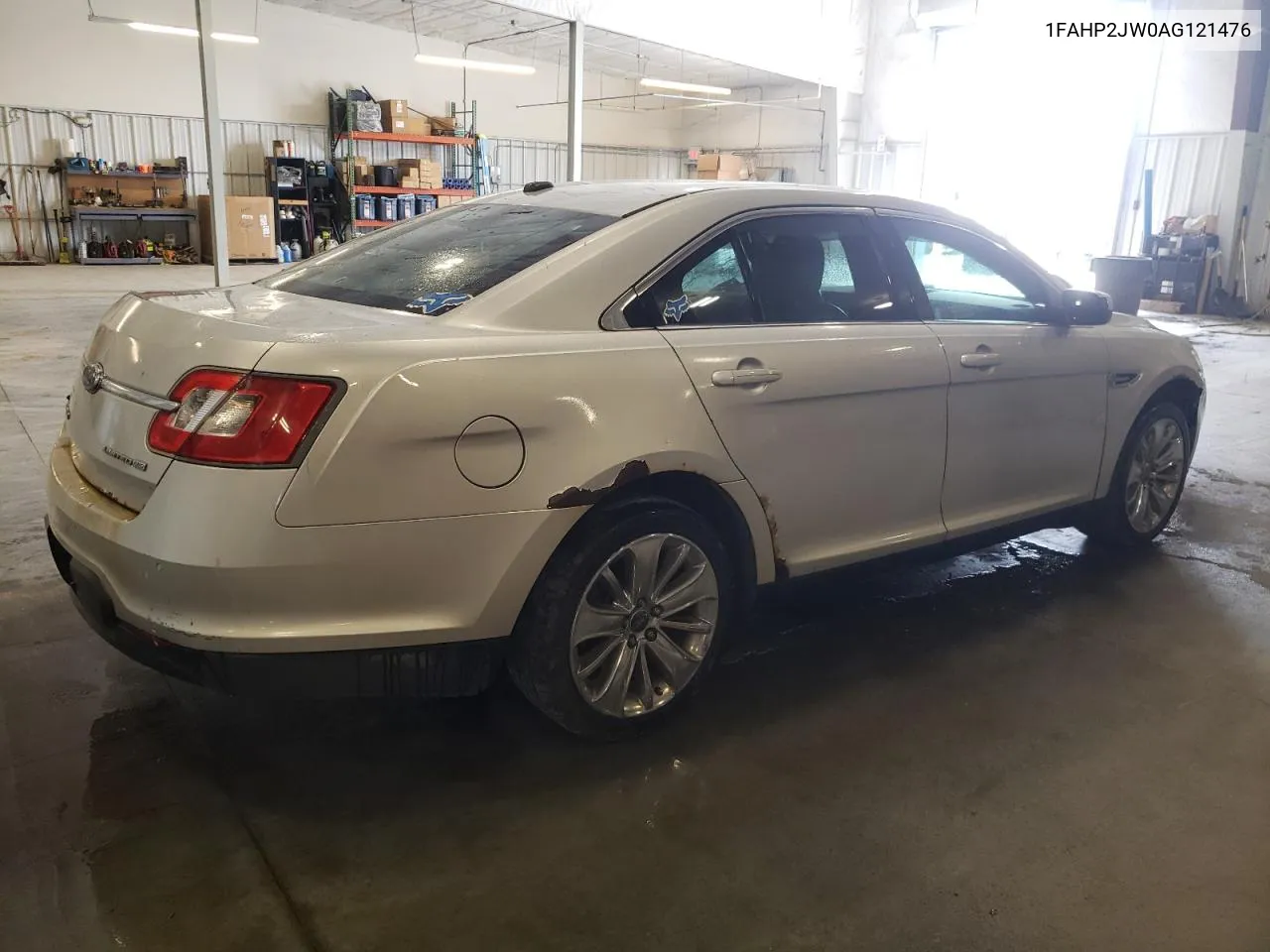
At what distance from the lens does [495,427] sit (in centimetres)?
211

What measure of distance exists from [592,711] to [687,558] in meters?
0.45

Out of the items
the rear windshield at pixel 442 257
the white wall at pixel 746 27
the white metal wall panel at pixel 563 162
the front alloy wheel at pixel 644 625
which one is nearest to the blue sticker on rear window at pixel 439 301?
the rear windshield at pixel 442 257

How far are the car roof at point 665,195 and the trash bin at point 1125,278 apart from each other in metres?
12.3

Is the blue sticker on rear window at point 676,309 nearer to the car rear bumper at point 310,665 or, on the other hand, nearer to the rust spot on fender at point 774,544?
the rust spot on fender at point 774,544

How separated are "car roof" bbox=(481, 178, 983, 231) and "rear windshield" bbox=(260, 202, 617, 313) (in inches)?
2.7

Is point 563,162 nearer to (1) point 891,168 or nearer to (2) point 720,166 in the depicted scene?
(2) point 720,166

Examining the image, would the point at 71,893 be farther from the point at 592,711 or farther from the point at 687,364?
the point at 687,364

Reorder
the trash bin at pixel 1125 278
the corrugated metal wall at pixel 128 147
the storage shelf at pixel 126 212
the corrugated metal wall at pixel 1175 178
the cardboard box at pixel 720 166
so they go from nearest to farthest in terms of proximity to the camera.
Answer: the trash bin at pixel 1125 278 < the corrugated metal wall at pixel 1175 178 < the storage shelf at pixel 126 212 < the corrugated metal wall at pixel 128 147 < the cardboard box at pixel 720 166

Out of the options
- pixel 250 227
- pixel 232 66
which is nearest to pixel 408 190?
pixel 250 227

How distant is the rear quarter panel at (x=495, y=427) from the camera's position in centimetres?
196

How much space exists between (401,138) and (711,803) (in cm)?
1841

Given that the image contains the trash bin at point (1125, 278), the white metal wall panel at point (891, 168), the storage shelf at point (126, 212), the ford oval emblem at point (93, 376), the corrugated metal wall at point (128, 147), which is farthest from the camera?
the white metal wall panel at point (891, 168)

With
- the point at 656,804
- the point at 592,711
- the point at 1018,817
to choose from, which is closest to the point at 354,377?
the point at 592,711

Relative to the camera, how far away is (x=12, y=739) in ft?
8.13
